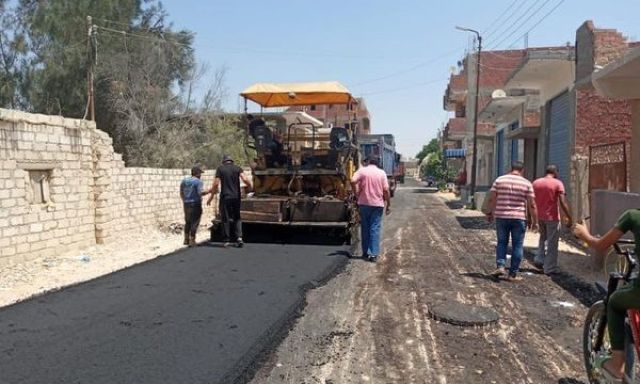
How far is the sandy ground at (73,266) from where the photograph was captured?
25.7ft

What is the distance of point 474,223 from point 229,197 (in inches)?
363

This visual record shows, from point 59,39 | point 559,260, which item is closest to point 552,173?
point 559,260

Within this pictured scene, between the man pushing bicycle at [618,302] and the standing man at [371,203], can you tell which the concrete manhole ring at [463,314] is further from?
the standing man at [371,203]

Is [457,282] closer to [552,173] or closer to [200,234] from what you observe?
[552,173]

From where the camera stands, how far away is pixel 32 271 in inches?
348

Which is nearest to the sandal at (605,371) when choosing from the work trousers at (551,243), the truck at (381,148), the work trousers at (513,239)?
the work trousers at (513,239)

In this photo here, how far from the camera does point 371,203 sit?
9562mm

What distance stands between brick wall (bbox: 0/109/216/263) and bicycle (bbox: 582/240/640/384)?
25.5 ft

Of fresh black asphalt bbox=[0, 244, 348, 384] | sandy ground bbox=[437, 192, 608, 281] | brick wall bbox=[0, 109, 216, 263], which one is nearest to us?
fresh black asphalt bbox=[0, 244, 348, 384]

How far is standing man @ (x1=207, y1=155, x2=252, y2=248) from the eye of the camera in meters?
10.7

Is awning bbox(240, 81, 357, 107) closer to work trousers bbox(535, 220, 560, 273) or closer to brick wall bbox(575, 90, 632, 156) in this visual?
work trousers bbox(535, 220, 560, 273)

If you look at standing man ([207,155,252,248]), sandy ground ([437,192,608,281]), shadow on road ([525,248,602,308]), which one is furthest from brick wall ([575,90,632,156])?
standing man ([207,155,252,248])

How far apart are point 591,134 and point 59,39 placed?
76.1ft

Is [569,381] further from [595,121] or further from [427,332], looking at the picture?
[595,121]
